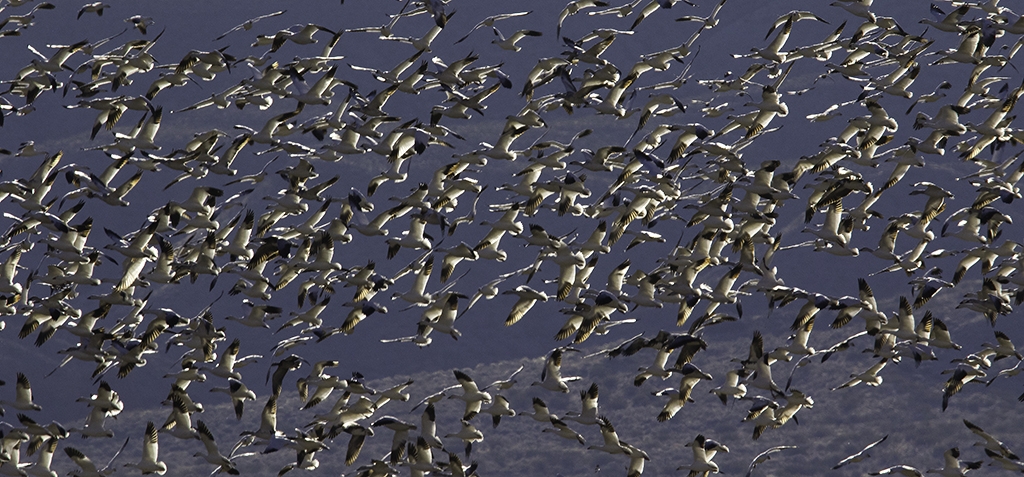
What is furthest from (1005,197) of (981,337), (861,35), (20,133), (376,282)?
(20,133)

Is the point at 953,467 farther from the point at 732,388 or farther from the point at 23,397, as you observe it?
the point at 23,397

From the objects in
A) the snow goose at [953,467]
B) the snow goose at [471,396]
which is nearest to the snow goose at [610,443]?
the snow goose at [471,396]

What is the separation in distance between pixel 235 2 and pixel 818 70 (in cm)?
4670

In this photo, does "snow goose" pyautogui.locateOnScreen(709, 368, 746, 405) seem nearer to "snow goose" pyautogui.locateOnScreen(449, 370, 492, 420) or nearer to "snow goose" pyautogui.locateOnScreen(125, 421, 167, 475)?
"snow goose" pyautogui.locateOnScreen(449, 370, 492, 420)

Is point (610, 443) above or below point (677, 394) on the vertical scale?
below

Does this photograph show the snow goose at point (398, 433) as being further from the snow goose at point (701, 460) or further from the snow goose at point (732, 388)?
the snow goose at point (732, 388)

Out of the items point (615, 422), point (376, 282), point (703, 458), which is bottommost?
point (615, 422)

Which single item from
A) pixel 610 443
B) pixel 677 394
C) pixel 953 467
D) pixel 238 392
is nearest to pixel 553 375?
pixel 610 443

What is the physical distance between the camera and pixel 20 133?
95.3 metres

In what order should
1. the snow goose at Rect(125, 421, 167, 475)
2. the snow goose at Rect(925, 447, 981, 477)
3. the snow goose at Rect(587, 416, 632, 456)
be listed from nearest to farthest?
the snow goose at Rect(925, 447, 981, 477) < the snow goose at Rect(125, 421, 167, 475) < the snow goose at Rect(587, 416, 632, 456)

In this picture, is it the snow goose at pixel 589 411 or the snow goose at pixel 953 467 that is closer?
the snow goose at pixel 953 467

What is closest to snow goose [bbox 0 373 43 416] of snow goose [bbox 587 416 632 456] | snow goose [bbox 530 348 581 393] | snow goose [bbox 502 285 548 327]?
snow goose [bbox 502 285 548 327]

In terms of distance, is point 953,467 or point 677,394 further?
point 677,394

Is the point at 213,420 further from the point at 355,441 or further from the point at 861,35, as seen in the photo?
the point at 861,35
